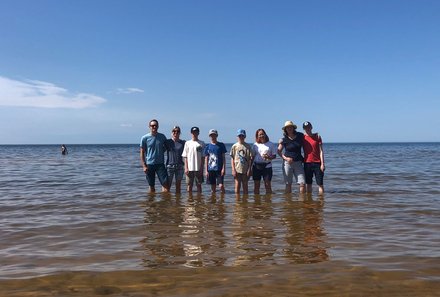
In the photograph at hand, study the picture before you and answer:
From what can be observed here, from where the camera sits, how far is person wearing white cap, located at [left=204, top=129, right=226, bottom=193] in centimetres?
1019

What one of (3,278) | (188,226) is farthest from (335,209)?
(3,278)

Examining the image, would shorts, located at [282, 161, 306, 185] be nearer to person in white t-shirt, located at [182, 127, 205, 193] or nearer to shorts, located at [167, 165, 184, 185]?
person in white t-shirt, located at [182, 127, 205, 193]

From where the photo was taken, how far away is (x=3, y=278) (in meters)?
4.46

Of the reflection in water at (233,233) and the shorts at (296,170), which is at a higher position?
the shorts at (296,170)

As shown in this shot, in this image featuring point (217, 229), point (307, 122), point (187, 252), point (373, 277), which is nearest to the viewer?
point (373, 277)

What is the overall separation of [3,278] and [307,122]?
7.66 metres

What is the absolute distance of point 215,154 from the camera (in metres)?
10.2

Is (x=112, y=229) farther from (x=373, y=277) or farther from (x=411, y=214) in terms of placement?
(x=411, y=214)

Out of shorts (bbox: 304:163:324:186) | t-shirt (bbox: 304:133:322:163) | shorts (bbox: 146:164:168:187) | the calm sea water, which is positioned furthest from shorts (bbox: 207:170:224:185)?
t-shirt (bbox: 304:133:322:163)

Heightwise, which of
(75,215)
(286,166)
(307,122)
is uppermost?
(307,122)

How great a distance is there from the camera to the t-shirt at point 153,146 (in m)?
10.2

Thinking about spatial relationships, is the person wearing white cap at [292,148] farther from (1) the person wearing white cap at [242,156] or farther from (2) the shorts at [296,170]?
(1) the person wearing white cap at [242,156]

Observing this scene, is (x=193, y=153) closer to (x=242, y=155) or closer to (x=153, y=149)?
(x=153, y=149)

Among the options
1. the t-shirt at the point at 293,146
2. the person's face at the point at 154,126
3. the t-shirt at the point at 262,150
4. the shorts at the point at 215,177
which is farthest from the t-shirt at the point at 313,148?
the person's face at the point at 154,126
